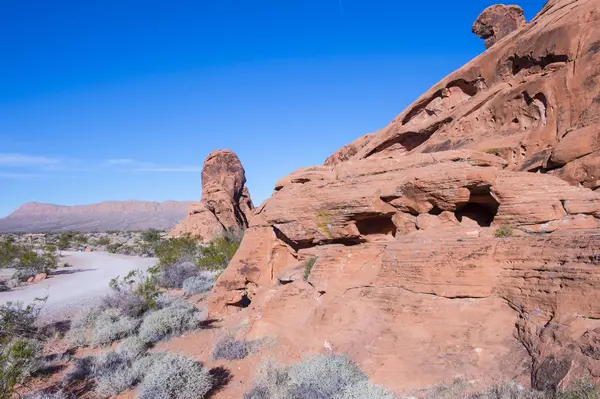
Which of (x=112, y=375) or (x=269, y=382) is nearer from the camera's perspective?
(x=269, y=382)

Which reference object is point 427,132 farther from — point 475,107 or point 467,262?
point 467,262

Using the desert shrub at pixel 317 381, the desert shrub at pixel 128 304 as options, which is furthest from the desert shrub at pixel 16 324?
the desert shrub at pixel 317 381

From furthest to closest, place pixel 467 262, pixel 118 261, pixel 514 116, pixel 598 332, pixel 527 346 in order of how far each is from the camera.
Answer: pixel 118 261
pixel 514 116
pixel 467 262
pixel 527 346
pixel 598 332

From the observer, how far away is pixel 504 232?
7059mm

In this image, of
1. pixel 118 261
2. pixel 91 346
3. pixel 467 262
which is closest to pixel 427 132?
pixel 467 262

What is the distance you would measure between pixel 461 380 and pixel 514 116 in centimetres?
792

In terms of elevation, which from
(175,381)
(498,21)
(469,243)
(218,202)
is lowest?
(175,381)

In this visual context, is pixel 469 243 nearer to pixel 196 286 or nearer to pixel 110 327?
pixel 110 327

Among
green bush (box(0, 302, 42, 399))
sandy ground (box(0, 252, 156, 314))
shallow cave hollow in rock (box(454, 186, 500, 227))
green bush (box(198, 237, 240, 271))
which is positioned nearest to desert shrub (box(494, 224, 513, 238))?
shallow cave hollow in rock (box(454, 186, 500, 227))

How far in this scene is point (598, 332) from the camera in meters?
4.93

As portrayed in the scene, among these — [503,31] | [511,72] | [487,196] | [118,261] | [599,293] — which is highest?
[503,31]

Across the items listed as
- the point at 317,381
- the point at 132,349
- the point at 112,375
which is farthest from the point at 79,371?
the point at 317,381

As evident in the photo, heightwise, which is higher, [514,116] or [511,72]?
[511,72]

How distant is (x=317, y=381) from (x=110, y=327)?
7.64 metres
